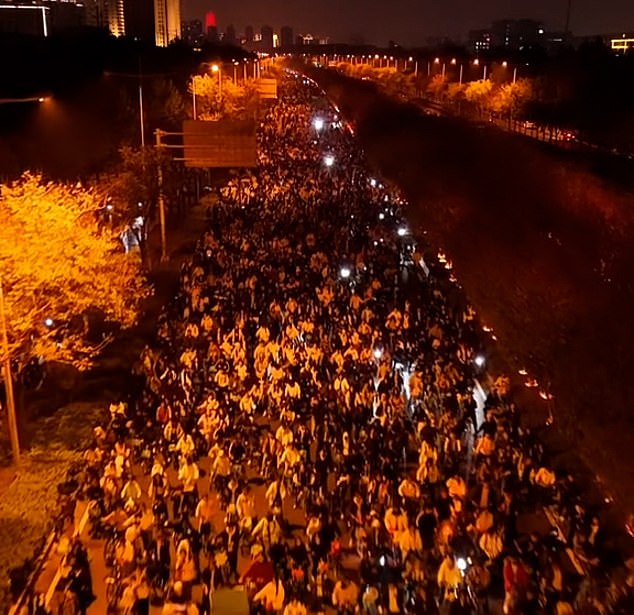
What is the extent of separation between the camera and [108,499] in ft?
39.0

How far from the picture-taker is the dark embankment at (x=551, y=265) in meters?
14.8

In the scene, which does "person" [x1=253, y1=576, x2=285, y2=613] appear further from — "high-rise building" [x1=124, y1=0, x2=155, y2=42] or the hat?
"high-rise building" [x1=124, y1=0, x2=155, y2=42]

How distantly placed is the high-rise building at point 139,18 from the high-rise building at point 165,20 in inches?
60.0

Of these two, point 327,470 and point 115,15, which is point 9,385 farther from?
point 115,15

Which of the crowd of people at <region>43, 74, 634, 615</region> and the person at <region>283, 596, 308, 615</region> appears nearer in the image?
the person at <region>283, 596, 308, 615</region>

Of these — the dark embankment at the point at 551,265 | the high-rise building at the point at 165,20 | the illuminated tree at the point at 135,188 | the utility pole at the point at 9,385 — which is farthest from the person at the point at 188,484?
the high-rise building at the point at 165,20

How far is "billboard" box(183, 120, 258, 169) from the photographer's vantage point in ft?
76.5

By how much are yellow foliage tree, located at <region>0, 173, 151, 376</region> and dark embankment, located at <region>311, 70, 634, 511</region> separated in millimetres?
8898

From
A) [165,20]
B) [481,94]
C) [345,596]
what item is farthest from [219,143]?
[165,20]

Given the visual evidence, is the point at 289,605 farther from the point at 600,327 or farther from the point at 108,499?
the point at 600,327

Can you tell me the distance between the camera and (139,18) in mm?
143000

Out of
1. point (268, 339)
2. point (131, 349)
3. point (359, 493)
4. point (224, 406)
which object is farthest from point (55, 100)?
point (359, 493)

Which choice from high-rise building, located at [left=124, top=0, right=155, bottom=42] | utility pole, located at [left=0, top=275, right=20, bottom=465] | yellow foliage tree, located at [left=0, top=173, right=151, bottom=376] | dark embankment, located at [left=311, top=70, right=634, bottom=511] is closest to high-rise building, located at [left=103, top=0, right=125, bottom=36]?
high-rise building, located at [left=124, top=0, right=155, bottom=42]

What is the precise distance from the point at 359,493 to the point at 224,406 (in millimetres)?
3657
